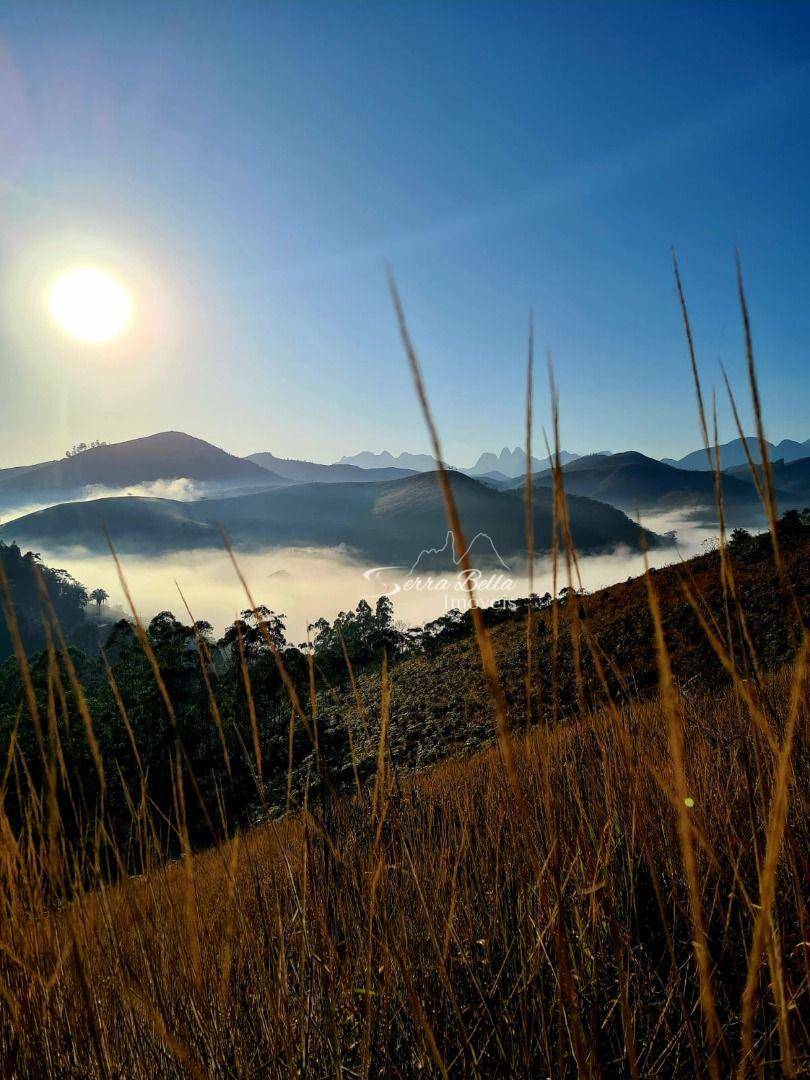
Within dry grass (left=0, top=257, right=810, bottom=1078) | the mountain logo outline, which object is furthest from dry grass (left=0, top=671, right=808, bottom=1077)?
the mountain logo outline

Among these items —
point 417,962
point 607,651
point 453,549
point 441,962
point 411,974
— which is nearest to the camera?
point 441,962

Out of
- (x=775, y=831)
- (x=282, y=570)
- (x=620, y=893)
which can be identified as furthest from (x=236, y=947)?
(x=282, y=570)

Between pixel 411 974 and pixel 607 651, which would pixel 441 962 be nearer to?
pixel 411 974

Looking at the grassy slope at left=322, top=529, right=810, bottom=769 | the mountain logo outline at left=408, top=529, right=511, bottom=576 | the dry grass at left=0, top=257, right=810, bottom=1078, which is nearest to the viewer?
the mountain logo outline at left=408, top=529, right=511, bottom=576

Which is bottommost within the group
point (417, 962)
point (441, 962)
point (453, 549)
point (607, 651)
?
point (607, 651)

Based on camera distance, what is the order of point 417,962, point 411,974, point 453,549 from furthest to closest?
point 453,549 < point 417,962 < point 411,974

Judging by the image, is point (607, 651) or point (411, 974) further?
point (607, 651)

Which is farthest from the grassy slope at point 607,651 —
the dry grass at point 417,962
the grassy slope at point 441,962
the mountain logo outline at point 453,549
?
the dry grass at point 417,962

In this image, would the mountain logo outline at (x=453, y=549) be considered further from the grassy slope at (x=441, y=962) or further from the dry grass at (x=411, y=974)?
the dry grass at (x=411, y=974)

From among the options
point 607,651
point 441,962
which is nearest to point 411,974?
point 441,962

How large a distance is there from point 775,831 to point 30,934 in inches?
53.1

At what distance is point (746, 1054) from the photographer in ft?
1.84

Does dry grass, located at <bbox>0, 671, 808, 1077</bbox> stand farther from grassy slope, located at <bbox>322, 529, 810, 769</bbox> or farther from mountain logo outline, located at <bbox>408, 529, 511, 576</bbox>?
grassy slope, located at <bbox>322, 529, 810, 769</bbox>

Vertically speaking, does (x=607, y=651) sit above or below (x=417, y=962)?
below
